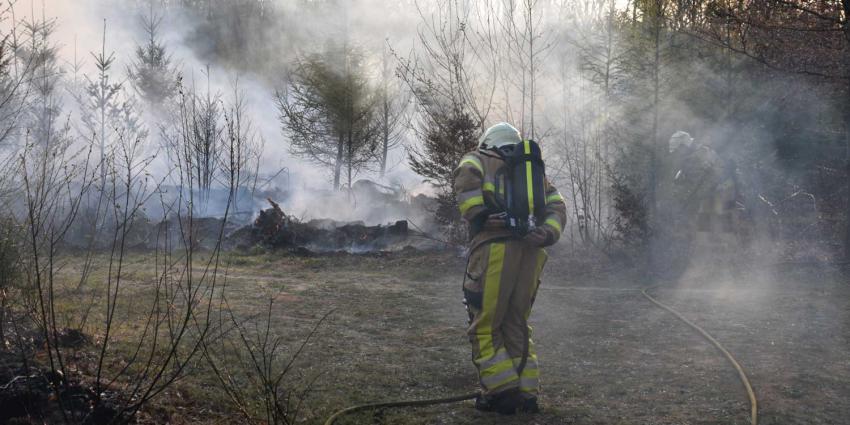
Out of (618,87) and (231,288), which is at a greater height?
(618,87)

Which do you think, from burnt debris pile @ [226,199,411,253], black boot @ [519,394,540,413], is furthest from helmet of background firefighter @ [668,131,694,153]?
black boot @ [519,394,540,413]

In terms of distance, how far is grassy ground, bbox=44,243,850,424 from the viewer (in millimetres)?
4355

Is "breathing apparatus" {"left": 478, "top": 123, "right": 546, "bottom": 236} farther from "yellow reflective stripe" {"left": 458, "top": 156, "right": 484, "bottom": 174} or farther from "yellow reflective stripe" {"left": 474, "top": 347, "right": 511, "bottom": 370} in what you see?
"yellow reflective stripe" {"left": 474, "top": 347, "right": 511, "bottom": 370}

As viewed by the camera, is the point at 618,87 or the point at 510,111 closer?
the point at 510,111

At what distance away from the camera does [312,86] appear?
73.7 feet

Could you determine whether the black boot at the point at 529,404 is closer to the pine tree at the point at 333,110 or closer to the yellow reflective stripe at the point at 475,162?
the yellow reflective stripe at the point at 475,162

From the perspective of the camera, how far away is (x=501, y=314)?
14.2 ft

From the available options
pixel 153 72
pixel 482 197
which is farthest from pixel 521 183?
pixel 153 72

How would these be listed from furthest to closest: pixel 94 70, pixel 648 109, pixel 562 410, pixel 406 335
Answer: pixel 94 70
pixel 648 109
pixel 406 335
pixel 562 410

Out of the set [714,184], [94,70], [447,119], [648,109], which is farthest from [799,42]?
[94,70]

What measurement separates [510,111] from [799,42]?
448 centimetres

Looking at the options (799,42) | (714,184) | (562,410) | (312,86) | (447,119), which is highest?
(312,86)

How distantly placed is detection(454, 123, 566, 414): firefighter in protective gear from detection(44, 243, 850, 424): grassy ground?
18 centimetres

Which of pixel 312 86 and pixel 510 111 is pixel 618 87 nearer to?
pixel 510 111
